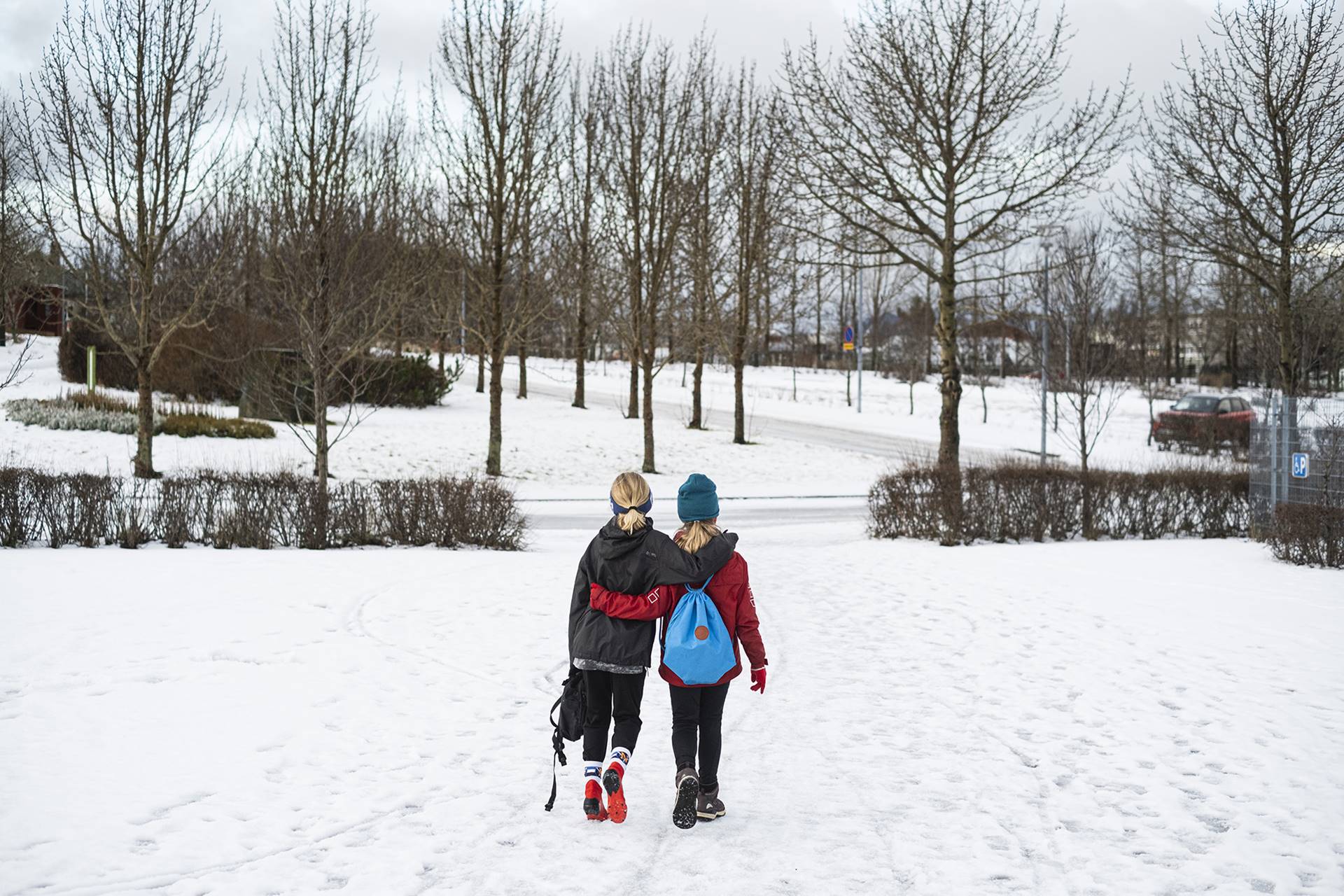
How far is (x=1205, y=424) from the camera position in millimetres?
28578

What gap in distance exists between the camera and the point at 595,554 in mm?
4727

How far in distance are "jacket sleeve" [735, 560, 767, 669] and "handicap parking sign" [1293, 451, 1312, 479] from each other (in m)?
11.0

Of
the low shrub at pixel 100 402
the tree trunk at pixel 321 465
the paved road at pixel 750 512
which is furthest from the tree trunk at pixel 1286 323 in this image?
the low shrub at pixel 100 402

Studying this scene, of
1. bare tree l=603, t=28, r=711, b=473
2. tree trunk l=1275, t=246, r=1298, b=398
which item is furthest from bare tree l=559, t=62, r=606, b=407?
tree trunk l=1275, t=246, r=1298, b=398

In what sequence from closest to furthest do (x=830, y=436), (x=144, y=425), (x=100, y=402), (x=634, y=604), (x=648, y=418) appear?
1. (x=634, y=604)
2. (x=144, y=425)
3. (x=100, y=402)
4. (x=648, y=418)
5. (x=830, y=436)

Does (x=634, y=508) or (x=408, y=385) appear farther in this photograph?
(x=408, y=385)

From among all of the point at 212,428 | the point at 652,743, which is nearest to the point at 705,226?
the point at 212,428

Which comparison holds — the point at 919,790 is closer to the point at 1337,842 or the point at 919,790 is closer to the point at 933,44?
the point at 1337,842

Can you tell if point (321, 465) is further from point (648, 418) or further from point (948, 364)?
point (948, 364)

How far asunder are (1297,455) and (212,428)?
745 inches

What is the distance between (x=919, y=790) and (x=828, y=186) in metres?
14.6

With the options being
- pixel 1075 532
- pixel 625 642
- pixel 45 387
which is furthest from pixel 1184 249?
pixel 45 387

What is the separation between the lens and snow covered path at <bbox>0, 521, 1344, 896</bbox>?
170 inches

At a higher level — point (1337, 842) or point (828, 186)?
point (828, 186)
